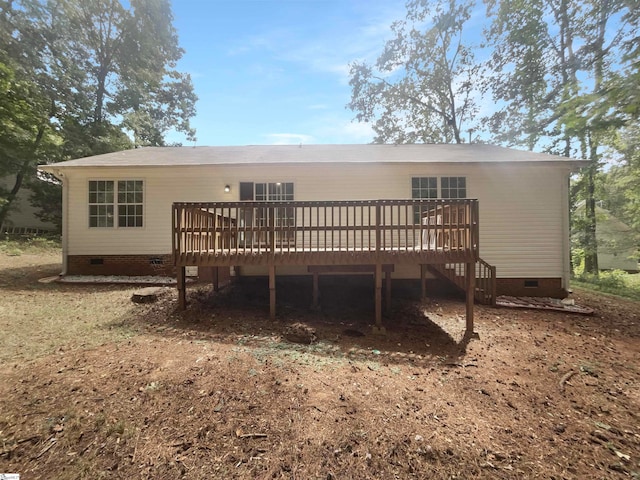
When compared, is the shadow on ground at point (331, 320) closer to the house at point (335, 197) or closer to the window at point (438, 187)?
the house at point (335, 197)

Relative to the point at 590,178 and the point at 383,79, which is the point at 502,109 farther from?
the point at 383,79

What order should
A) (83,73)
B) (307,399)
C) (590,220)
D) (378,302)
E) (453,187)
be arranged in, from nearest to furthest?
1. (307,399)
2. (378,302)
3. (453,187)
4. (590,220)
5. (83,73)

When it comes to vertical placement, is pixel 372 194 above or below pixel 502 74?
below

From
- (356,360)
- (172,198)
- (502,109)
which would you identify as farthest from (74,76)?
(502,109)

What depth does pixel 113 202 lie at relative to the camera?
8.45 meters

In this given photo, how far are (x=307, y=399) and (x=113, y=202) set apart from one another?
894cm

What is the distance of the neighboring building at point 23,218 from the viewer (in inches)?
702

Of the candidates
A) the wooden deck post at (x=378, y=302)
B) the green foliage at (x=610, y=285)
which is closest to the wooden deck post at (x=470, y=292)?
the wooden deck post at (x=378, y=302)

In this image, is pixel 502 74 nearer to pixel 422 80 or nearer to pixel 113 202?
pixel 422 80

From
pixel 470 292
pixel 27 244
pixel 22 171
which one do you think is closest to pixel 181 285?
pixel 470 292

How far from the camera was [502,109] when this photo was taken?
57.3 feet

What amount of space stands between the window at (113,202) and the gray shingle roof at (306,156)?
0.65 m

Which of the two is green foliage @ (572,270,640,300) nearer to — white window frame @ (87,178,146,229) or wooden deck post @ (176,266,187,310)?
wooden deck post @ (176,266,187,310)

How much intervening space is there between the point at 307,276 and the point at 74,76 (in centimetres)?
2048
